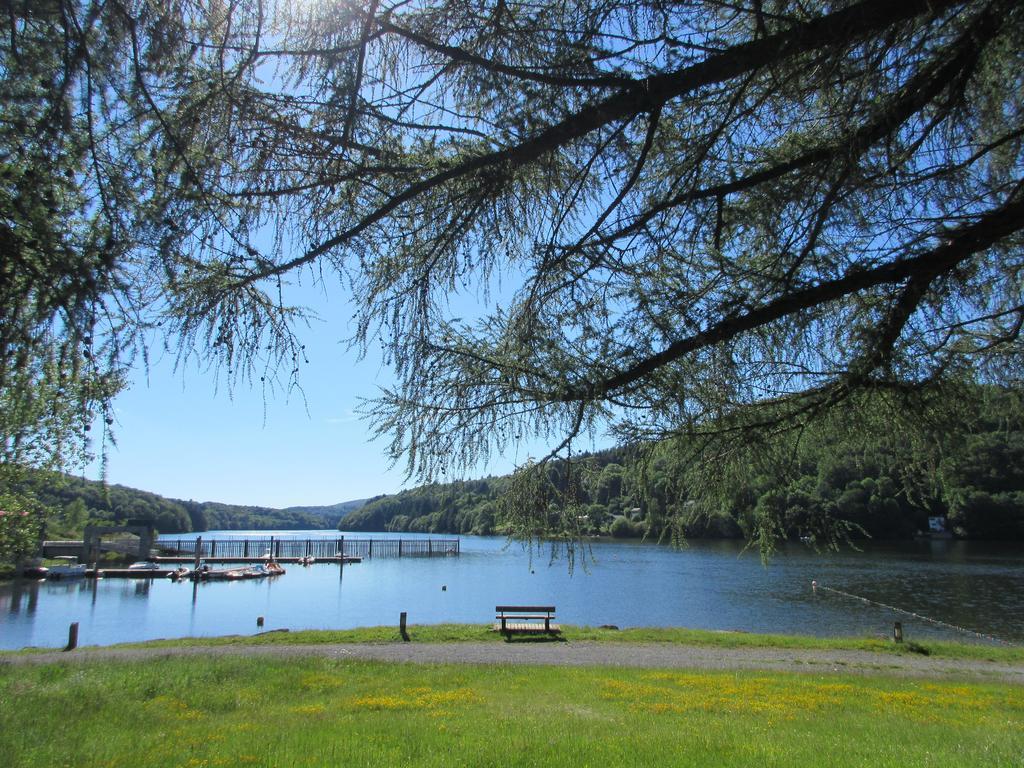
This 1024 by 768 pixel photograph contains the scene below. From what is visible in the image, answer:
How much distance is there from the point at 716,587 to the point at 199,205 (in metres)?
33.1

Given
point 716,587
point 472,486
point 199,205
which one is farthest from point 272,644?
point 716,587

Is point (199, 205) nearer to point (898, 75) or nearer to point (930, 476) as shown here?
point (898, 75)

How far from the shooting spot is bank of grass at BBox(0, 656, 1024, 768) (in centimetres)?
538

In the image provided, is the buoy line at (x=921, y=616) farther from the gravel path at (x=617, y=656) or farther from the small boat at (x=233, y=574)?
the small boat at (x=233, y=574)

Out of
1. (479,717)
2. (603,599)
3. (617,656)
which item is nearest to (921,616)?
(603,599)

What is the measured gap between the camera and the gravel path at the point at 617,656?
12.5m

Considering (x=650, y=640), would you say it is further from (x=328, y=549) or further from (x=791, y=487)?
(x=328, y=549)

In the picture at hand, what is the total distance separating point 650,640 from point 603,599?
515 inches

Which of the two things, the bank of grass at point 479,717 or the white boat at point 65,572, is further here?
the white boat at point 65,572

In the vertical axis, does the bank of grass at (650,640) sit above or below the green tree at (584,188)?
below

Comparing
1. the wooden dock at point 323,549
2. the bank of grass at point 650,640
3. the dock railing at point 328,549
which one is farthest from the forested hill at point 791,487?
the dock railing at point 328,549

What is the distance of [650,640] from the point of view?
16.1 metres

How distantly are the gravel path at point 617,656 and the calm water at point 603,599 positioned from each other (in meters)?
2.33

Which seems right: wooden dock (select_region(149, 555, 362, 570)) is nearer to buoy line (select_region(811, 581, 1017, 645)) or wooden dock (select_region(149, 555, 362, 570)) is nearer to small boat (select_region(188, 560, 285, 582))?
small boat (select_region(188, 560, 285, 582))
